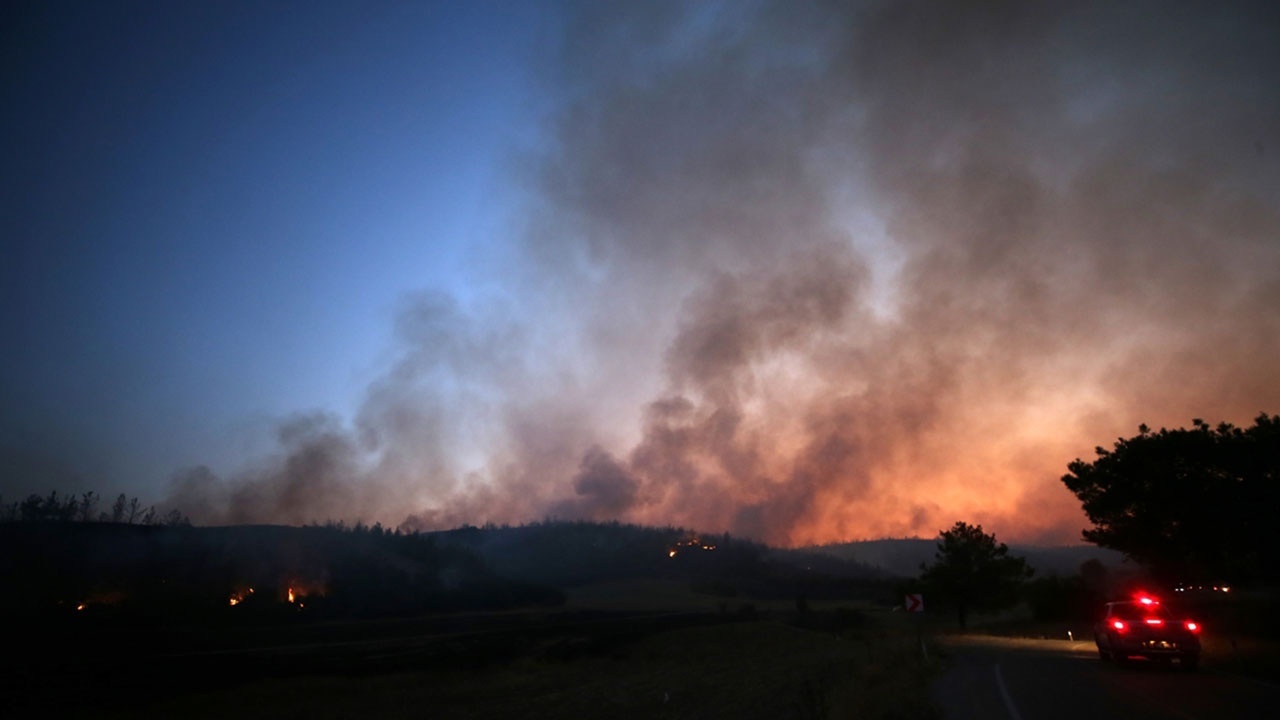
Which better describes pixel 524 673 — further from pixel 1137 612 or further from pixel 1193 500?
pixel 1193 500

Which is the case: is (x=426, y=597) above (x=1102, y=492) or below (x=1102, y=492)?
below

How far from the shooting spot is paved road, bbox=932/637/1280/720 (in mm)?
13500

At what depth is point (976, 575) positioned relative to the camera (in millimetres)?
59750

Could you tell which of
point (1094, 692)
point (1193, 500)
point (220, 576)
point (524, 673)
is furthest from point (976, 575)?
point (220, 576)

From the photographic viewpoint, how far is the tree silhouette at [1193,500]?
109 feet

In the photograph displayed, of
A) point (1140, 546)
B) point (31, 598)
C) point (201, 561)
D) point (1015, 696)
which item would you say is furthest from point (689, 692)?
point (201, 561)

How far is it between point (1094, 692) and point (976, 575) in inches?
1905

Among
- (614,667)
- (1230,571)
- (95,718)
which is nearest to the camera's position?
(95,718)

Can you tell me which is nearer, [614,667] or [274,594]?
[614,667]

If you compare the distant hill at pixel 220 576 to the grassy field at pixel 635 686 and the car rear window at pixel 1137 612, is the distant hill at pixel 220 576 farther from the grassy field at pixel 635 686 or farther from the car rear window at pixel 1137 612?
the car rear window at pixel 1137 612

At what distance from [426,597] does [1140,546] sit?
88.3 m

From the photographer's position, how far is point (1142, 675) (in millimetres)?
19234

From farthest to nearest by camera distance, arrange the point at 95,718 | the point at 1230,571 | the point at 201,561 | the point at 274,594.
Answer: the point at 201,561
the point at 274,594
the point at 1230,571
the point at 95,718

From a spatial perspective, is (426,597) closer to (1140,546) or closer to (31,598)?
(31,598)
